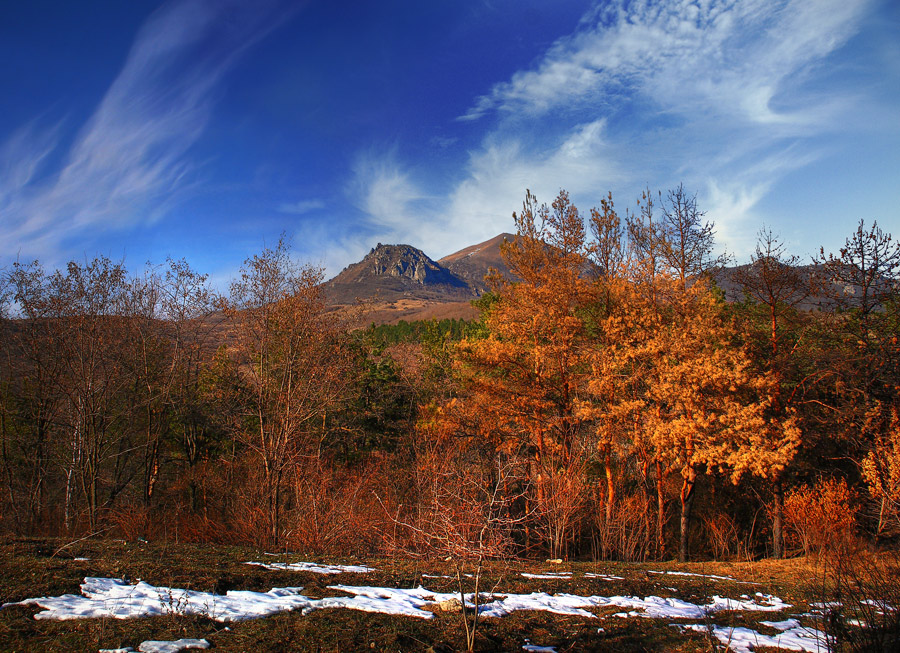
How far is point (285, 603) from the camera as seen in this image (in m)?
4.68

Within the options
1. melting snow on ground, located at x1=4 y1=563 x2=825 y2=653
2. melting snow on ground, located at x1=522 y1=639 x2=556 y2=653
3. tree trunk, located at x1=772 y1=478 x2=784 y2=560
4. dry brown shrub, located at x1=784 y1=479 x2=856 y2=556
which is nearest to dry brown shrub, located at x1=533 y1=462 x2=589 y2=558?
dry brown shrub, located at x1=784 y1=479 x2=856 y2=556

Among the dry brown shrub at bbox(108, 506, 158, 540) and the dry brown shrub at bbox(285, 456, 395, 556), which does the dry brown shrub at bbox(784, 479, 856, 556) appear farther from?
the dry brown shrub at bbox(108, 506, 158, 540)

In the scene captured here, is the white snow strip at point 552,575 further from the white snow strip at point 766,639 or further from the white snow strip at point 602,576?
the white snow strip at point 766,639

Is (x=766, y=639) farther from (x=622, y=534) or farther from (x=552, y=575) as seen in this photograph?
(x=622, y=534)

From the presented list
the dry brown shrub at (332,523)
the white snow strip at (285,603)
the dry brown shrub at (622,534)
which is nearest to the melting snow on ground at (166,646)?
the white snow strip at (285,603)

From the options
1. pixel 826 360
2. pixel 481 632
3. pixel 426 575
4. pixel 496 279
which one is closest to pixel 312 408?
pixel 496 279

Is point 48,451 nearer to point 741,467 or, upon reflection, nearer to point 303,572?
point 303,572

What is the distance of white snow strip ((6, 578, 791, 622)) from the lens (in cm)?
405

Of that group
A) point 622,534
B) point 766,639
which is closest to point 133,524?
point 622,534

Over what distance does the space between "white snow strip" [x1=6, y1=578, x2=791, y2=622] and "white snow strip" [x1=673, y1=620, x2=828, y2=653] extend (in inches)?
10.3

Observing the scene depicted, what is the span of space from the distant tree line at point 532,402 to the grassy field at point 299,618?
6279mm

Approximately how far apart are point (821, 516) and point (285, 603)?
17.6 m

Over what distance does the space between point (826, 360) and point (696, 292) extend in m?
4.99

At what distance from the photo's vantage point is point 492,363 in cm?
2048
